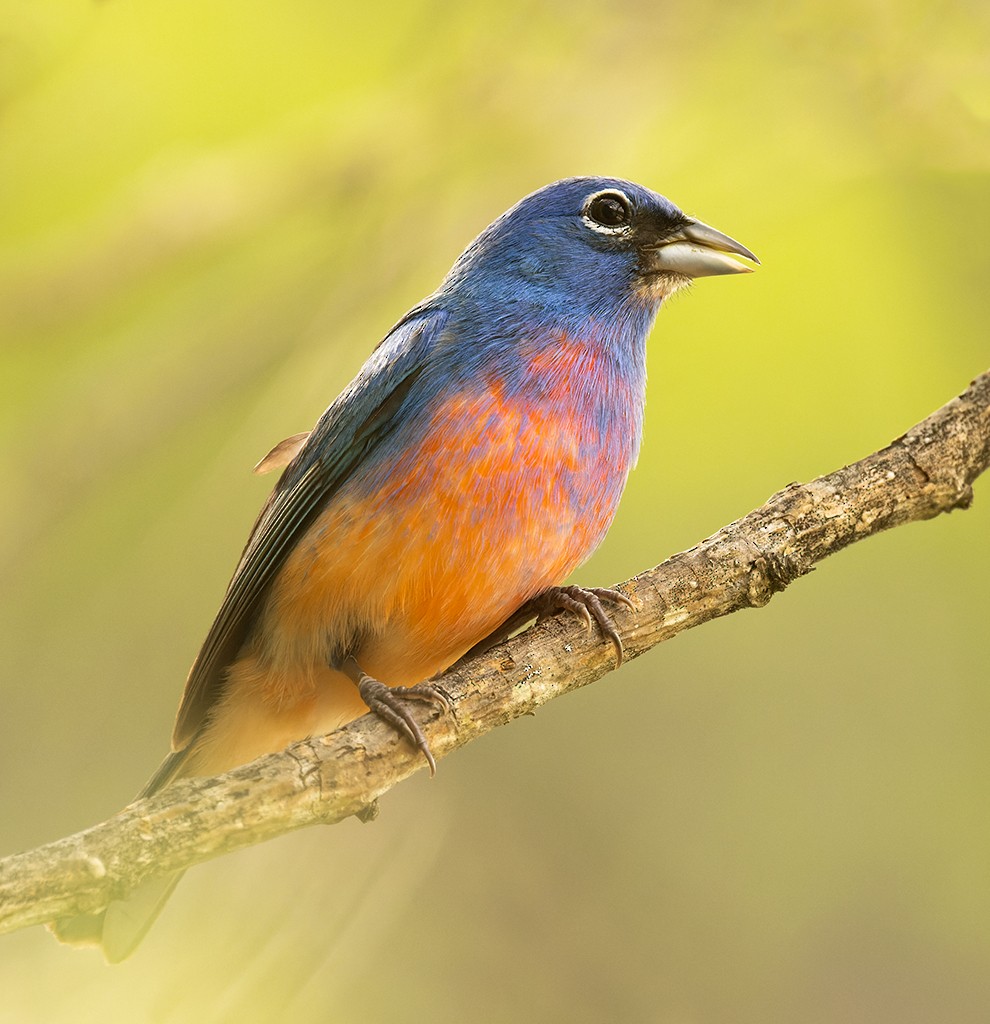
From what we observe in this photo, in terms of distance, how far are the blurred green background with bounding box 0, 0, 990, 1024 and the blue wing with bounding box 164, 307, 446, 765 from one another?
42 centimetres

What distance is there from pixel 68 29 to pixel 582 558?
7.60 ft

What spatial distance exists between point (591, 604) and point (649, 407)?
2.07m

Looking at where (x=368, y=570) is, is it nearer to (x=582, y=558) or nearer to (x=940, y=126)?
(x=582, y=558)

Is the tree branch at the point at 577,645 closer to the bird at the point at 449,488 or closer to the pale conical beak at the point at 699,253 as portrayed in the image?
the bird at the point at 449,488

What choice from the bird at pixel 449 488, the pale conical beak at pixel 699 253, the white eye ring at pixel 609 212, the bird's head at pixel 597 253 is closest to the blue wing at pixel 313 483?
the bird at pixel 449 488

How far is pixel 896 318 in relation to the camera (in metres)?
5.12

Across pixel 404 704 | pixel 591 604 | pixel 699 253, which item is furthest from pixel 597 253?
pixel 404 704

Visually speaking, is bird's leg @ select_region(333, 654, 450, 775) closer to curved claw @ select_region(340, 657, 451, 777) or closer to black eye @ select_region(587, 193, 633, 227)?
curved claw @ select_region(340, 657, 451, 777)

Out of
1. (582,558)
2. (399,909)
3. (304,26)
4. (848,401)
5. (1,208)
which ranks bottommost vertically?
(399,909)

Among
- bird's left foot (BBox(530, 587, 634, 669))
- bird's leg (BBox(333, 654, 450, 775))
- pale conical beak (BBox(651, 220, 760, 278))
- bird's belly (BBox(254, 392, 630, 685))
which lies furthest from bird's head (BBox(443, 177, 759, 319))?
bird's leg (BBox(333, 654, 450, 775))

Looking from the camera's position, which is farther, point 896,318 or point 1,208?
point 896,318

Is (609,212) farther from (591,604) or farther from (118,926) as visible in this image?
(118,926)

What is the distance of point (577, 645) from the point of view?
3.44 metres

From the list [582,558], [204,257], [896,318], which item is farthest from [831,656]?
[204,257]
